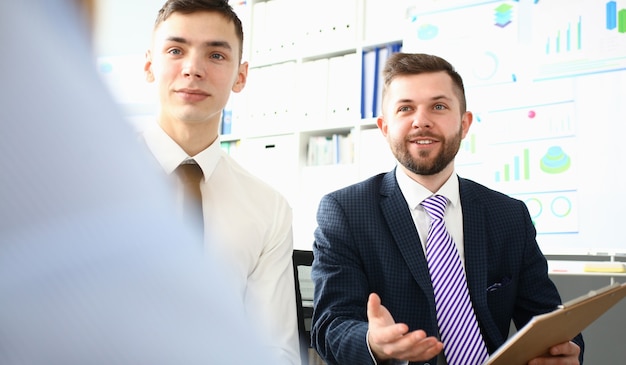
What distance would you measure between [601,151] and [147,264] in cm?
266

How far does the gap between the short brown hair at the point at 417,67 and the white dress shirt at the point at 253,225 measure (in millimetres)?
542

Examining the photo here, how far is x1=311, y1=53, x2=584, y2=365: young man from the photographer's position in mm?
1232

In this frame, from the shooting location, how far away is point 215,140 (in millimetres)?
1279

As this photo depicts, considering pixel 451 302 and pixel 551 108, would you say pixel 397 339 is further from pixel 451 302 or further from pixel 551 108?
pixel 551 108

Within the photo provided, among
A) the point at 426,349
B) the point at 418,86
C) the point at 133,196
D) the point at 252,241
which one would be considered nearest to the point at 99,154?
the point at 133,196

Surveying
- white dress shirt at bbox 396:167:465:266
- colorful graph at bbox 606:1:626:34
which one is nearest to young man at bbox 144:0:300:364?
white dress shirt at bbox 396:167:465:266

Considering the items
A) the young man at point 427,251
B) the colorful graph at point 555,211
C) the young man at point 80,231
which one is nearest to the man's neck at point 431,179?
the young man at point 427,251

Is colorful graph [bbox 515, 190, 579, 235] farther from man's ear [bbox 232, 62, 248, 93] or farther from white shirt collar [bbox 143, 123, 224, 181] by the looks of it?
white shirt collar [bbox 143, 123, 224, 181]

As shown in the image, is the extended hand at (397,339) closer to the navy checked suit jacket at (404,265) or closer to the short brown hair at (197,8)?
the navy checked suit jacket at (404,265)

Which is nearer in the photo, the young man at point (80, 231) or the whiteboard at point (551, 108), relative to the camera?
the young man at point (80, 231)

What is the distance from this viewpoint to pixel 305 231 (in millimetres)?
3287

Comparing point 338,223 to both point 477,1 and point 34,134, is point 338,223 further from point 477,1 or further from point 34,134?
point 477,1

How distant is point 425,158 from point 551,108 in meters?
1.41

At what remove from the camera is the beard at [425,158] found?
146 cm
